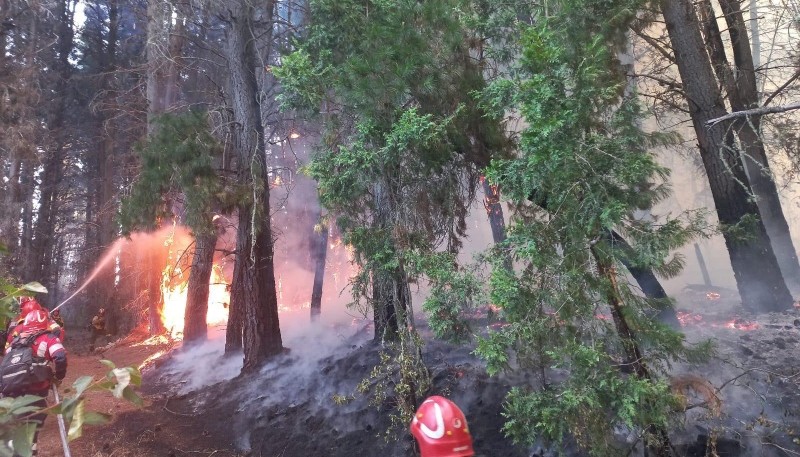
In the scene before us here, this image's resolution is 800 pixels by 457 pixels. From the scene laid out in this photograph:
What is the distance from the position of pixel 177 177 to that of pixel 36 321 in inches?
118

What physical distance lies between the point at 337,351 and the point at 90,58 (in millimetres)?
17654

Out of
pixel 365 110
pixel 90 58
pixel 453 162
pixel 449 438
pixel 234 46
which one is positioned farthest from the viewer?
pixel 90 58

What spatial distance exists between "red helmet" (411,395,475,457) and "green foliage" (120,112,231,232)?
19.4ft

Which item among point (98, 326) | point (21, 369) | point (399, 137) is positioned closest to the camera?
point (399, 137)

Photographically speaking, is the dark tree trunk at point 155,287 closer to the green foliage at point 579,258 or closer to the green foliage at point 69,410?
the green foliage at point 579,258

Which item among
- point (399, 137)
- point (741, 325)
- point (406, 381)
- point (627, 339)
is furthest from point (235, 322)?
point (741, 325)

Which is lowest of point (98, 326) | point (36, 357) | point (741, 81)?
point (36, 357)

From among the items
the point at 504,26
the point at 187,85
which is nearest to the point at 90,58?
the point at 187,85

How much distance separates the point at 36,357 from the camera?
6.30 metres

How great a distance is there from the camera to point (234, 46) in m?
9.70

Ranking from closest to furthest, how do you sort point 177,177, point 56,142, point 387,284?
point 387,284
point 177,177
point 56,142

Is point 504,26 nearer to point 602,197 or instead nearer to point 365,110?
point 365,110

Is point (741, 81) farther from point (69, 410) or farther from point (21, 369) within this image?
point (21, 369)

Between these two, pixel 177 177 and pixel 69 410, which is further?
pixel 177 177
